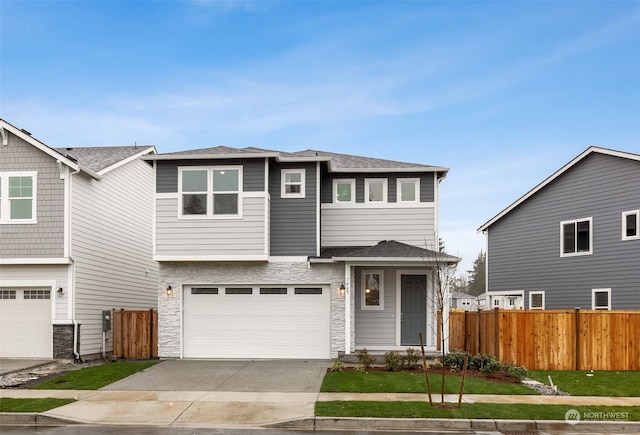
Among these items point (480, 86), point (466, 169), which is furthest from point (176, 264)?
point (466, 169)

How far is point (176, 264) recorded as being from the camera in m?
17.2

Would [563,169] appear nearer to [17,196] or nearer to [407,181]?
[407,181]

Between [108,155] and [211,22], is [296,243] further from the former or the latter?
[211,22]

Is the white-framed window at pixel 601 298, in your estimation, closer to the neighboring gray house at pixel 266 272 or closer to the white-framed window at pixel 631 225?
the white-framed window at pixel 631 225

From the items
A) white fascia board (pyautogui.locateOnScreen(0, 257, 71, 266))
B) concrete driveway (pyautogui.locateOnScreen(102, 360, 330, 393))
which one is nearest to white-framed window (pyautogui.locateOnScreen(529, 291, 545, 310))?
concrete driveway (pyautogui.locateOnScreen(102, 360, 330, 393))

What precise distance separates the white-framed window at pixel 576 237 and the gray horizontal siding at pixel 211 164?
12.5 metres

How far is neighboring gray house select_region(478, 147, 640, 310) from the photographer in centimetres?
1895

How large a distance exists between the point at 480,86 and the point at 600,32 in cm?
653

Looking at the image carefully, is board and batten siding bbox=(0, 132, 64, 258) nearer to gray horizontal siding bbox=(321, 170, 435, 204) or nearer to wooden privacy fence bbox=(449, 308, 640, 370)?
gray horizontal siding bbox=(321, 170, 435, 204)

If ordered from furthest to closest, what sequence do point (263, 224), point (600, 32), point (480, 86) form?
point (480, 86) → point (600, 32) → point (263, 224)

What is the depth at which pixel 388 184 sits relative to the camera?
18422 millimetres

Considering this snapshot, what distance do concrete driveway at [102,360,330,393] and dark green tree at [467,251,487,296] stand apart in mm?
58579

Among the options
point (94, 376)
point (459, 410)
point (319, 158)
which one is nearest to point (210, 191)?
point (319, 158)

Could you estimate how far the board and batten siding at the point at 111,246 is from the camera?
57.1ft
